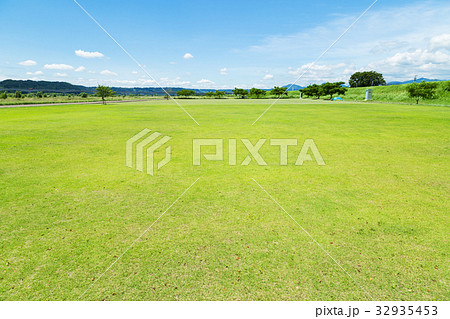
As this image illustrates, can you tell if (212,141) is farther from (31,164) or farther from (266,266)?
(266,266)

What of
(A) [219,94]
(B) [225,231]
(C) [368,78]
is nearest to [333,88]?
(A) [219,94]

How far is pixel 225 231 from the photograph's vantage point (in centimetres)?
481

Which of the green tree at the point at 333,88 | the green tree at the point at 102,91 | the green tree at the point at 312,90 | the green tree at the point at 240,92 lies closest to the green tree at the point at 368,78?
the green tree at the point at 312,90

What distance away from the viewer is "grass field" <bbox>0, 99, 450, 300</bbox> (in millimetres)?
3416

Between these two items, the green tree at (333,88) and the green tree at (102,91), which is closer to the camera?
the green tree at (102,91)

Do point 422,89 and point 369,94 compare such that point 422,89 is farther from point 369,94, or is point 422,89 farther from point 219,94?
point 219,94

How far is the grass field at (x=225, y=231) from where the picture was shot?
11.2ft

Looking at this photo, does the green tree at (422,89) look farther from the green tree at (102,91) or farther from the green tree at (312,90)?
the green tree at (102,91)

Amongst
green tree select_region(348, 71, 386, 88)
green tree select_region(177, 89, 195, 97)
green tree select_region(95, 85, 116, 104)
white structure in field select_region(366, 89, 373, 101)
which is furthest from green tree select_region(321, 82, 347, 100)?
green tree select_region(95, 85, 116, 104)

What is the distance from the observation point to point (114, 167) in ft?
30.0

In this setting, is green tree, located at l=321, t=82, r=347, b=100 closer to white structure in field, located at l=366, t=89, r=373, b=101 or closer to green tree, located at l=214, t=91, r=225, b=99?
white structure in field, located at l=366, t=89, r=373, b=101

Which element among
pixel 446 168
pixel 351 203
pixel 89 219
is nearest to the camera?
pixel 89 219
